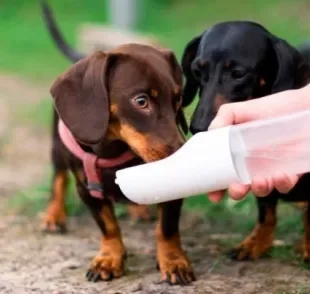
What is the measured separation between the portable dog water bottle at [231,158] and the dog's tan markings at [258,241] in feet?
3.19

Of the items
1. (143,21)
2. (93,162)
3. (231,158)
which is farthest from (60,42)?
(143,21)

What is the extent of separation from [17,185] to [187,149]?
2471mm

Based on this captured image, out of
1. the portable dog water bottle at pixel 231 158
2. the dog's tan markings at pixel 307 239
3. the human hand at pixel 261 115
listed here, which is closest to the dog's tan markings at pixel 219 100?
the human hand at pixel 261 115

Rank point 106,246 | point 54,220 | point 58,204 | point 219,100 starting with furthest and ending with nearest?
1. point 58,204
2. point 54,220
3. point 106,246
4. point 219,100

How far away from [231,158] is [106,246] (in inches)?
44.1

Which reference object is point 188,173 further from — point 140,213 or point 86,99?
point 140,213

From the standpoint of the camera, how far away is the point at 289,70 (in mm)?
3750

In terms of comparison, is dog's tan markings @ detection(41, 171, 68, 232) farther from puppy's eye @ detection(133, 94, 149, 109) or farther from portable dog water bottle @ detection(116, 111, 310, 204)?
portable dog water bottle @ detection(116, 111, 310, 204)

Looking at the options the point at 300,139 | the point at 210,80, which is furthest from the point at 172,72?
the point at 300,139

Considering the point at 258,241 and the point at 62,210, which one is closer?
the point at 258,241

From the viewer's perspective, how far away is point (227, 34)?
3807mm

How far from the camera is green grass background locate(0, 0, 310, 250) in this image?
8852 mm

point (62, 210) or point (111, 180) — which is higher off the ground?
point (111, 180)

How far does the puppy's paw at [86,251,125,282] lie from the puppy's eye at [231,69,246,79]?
0.88 meters
